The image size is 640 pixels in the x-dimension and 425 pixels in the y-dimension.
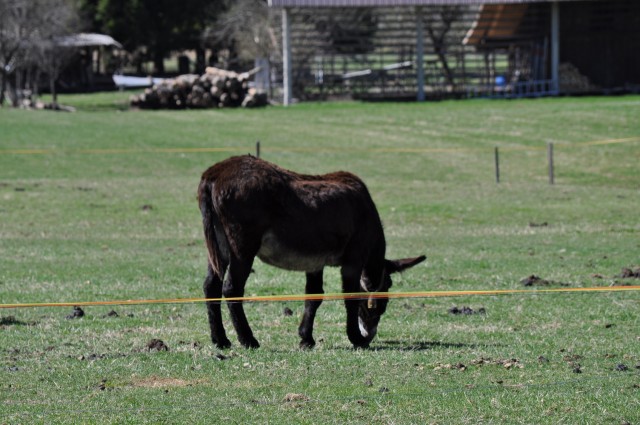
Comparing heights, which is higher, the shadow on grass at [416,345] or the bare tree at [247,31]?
the bare tree at [247,31]

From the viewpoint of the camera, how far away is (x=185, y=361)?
9.71 meters

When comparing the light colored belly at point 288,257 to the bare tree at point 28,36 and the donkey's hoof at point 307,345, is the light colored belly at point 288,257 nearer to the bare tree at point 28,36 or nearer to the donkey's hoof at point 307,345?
the donkey's hoof at point 307,345

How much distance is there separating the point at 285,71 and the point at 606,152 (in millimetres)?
19016

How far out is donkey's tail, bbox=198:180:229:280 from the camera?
34.2ft

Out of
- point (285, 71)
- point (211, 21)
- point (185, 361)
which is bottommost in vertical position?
point (185, 361)

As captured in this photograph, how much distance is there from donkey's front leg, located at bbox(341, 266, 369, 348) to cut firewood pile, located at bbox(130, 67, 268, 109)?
38.1 metres

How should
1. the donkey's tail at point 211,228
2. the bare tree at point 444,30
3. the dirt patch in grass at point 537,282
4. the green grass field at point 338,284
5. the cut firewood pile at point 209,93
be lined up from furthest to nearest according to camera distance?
the bare tree at point 444,30, the cut firewood pile at point 209,93, the dirt patch in grass at point 537,282, the donkey's tail at point 211,228, the green grass field at point 338,284

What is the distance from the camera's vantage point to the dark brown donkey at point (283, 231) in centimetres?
1027

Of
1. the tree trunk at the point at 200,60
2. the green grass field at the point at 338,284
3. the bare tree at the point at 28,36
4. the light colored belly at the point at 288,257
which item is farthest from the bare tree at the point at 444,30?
the light colored belly at the point at 288,257

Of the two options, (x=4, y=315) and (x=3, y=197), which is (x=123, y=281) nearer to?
→ (x=4, y=315)

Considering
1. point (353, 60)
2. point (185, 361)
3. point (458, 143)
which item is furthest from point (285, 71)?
point (185, 361)

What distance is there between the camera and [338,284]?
15141 mm

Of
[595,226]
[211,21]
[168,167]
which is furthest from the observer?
[211,21]

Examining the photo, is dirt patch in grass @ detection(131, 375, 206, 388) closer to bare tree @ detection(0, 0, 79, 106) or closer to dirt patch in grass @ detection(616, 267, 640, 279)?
dirt patch in grass @ detection(616, 267, 640, 279)
